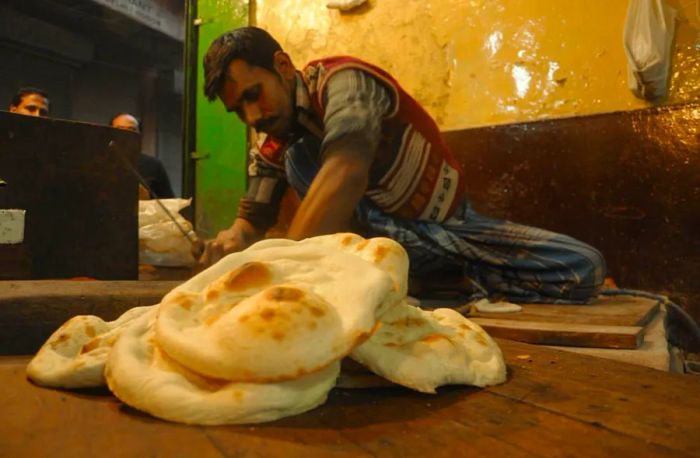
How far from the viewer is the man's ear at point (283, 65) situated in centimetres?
285

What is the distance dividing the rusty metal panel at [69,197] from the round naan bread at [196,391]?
2.22 meters

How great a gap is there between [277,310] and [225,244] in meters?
2.33

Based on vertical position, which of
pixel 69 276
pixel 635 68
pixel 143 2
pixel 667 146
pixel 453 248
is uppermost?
pixel 143 2

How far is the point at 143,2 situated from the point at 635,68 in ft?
30.0

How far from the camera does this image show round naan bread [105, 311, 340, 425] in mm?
876

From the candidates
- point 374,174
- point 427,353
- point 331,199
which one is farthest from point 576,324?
point 427,353

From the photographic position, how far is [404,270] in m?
1.16

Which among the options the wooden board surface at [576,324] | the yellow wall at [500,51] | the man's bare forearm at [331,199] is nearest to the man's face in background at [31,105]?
the yellow wall at [500,51]

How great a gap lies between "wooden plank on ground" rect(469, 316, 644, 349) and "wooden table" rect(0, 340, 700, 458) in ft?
3.22

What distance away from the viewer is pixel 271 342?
2.95 ft

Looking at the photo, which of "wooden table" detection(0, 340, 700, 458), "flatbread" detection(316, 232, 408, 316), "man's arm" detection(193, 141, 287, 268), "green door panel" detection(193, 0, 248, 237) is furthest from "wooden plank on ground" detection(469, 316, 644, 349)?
"green door panel" detection(193, 0, 248, 237)

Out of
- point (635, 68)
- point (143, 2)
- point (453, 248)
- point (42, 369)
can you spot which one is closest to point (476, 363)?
point (42, 369)

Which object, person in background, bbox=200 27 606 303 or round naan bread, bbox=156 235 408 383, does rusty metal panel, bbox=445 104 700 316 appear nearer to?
person in background, bbox=200 27 606 303

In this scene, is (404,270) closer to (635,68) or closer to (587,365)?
(587,365)
